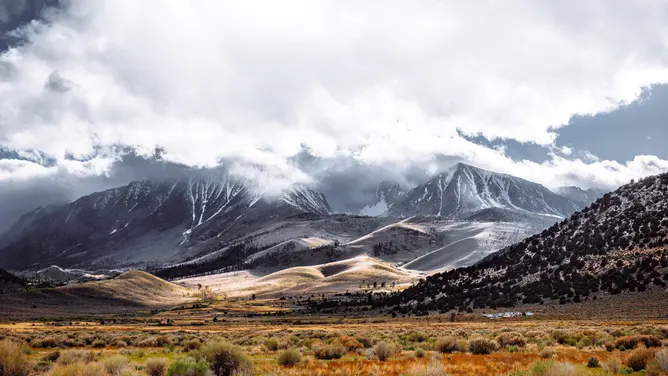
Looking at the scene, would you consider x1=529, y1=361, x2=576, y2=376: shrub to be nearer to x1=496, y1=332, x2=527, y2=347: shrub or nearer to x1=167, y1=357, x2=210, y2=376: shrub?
x1=167, y1=357, x2=210, y2=376: shrub

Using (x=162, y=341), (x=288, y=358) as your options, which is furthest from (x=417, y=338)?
(x=162, y=341)

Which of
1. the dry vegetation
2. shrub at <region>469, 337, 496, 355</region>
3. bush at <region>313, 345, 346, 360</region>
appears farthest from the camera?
shrub at <region>469, 337, 496, 355</region>

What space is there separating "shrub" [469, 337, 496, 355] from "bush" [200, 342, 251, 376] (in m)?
13.4

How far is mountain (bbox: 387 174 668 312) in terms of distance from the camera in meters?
68.0

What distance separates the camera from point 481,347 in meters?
25.8

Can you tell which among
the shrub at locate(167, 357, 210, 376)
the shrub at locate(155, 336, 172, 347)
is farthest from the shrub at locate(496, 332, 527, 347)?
the shrub at locate(155, 336, 172, 347)

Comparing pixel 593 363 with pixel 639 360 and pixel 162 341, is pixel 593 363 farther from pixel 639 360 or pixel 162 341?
pixel 162 341

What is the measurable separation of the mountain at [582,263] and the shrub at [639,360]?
51.3m

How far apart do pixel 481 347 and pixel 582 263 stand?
62191 mm

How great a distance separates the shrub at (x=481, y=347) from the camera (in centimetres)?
2577

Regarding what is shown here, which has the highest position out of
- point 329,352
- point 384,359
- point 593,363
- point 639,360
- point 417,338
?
point 639,360

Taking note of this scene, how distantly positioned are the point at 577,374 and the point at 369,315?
3442 inches

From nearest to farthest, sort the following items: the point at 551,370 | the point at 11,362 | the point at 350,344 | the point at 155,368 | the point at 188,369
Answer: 1. the point at 551,370
2. the point at 188,369
3. the point at 11,362
4. the point at 155,368
5. the point at 350,344

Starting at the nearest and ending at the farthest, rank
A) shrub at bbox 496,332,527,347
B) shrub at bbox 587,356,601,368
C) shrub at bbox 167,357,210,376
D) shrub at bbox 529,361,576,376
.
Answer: shrub at bbox 529,361,576,376 → shrub at bbox 167,357,210,376 → shrub at bbox 587,356,601,368 → shrub at bbox 496,332,527,347
